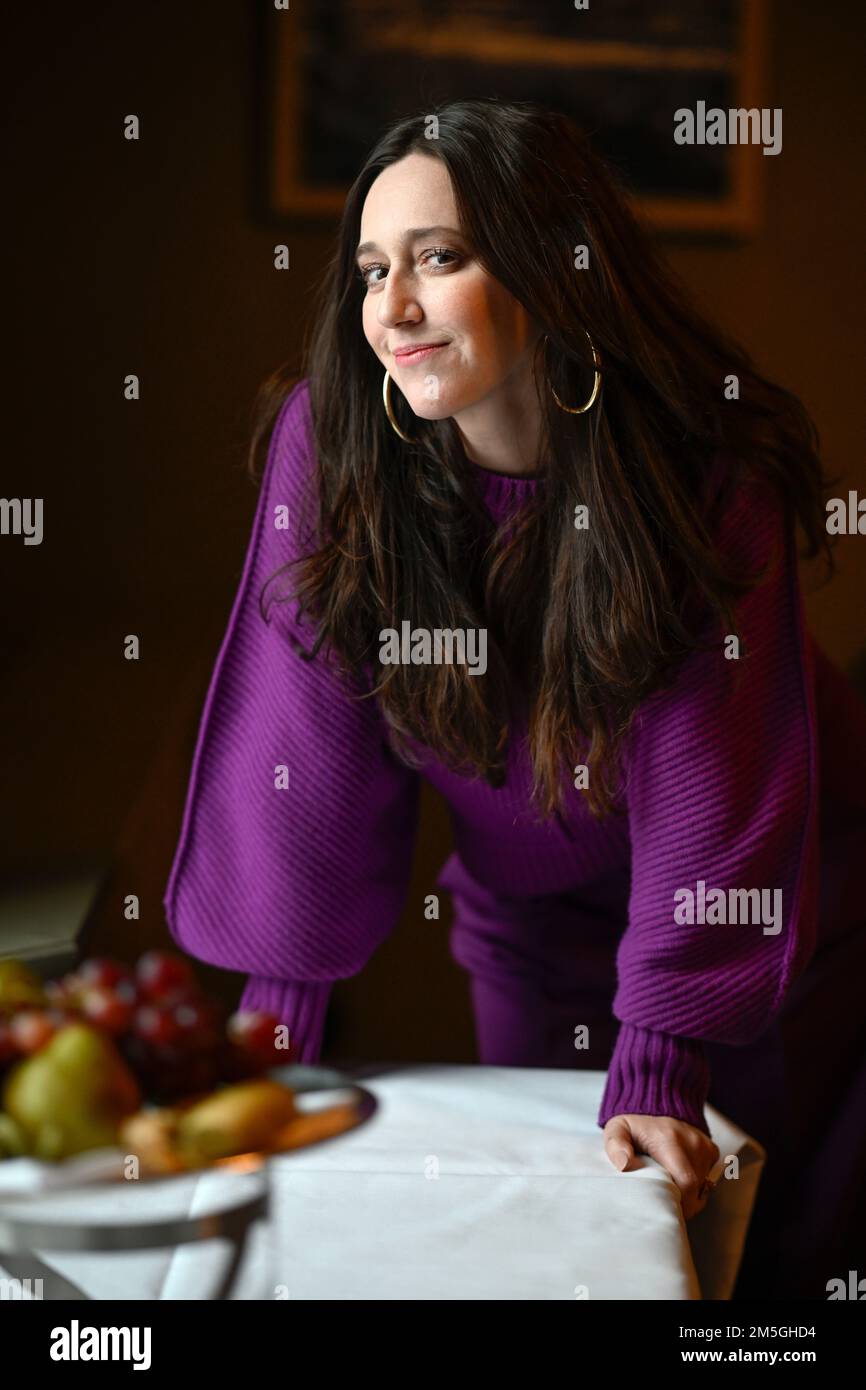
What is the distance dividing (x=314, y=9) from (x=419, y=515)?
2.85ft

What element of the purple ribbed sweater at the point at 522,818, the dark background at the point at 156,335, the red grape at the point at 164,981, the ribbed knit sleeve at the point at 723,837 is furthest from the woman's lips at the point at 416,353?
the dark background at the point at 156,335

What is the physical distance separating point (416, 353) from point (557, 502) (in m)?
0.14

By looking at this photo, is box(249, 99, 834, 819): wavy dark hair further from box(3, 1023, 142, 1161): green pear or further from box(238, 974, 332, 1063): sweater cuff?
box(3, 1023, 142, 1161): green pear

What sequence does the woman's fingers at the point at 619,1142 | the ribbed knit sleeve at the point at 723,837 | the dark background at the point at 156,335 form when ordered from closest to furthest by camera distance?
the woman's fingers at the point at 619,1142 < the ribbed knit sleeve at the point at 723,837 < the dark background at the point at 156,335

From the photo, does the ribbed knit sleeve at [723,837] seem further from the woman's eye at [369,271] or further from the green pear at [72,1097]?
the green pear at [72,1097]

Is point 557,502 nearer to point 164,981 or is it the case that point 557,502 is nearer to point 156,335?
point 164,981

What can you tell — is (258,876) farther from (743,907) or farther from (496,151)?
(496,151)

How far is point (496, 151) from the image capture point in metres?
0.81

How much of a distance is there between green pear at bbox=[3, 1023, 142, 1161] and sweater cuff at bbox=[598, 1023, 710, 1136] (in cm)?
42

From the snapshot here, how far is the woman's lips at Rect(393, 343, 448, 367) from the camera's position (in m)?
0.82

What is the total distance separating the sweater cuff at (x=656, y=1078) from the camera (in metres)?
0.85

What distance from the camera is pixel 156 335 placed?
1576mm

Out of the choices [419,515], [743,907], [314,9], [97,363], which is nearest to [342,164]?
[314,9]

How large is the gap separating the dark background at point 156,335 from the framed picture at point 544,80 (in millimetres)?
36
